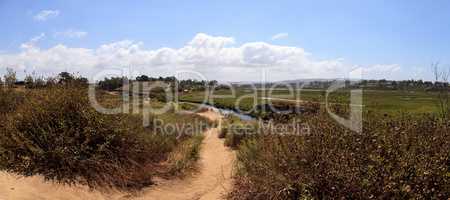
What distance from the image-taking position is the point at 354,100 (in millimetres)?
8086

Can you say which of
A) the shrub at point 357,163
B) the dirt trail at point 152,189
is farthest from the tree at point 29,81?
the shrub at point 357,163

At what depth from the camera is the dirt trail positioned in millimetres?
5586

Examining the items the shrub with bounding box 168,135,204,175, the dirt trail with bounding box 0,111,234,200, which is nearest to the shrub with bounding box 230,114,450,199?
the dirt trail with bounding box 0,111,234,200

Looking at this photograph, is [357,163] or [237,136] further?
[237,136]

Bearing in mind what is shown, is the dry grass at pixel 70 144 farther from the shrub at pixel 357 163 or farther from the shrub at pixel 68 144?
the shrub at pixel 357 163

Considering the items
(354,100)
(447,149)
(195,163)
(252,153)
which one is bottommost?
(195,163)

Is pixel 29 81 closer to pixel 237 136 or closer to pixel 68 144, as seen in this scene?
pixel 68 144

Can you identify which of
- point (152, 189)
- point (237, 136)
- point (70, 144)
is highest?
point (70, 144)

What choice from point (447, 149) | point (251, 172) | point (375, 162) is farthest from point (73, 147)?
point (447, 149)

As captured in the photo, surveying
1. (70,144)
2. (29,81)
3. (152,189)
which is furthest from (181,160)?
(29,81)

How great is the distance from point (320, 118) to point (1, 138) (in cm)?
557

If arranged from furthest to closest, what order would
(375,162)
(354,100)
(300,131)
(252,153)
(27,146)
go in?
(354,100), (252,153), (27,146), (300,131), (375,162)

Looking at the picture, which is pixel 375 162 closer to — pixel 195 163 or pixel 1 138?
pixel 195 163

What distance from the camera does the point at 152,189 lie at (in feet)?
22.2
